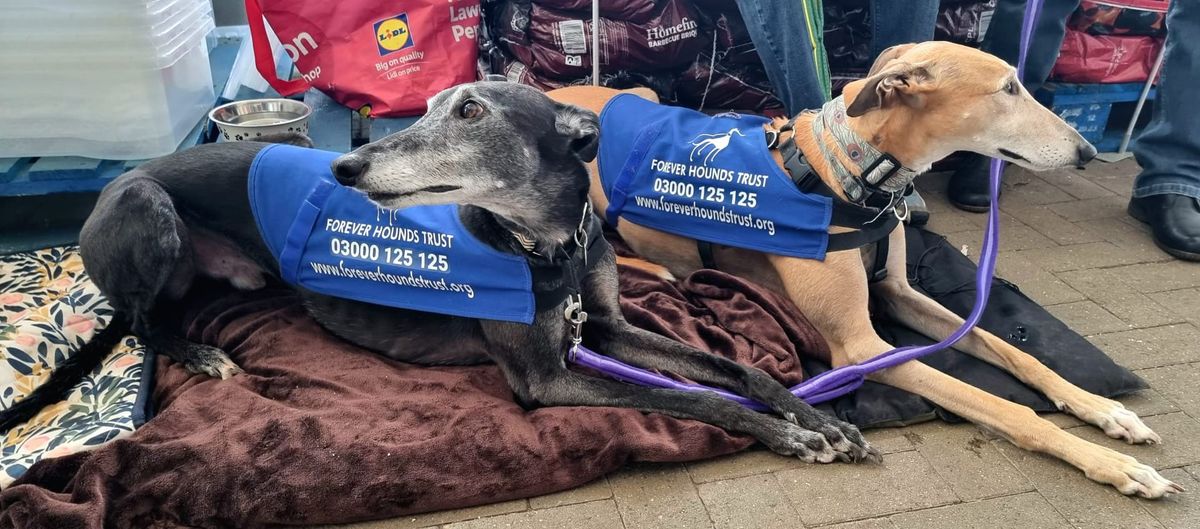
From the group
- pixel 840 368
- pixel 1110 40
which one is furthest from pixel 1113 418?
pixel 1110 40

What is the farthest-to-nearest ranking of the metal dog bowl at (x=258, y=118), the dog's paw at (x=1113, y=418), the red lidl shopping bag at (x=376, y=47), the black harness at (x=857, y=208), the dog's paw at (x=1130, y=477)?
the red lidl shopping bag at (x=376, y=47), the metal dog bowl at (x=258, y=118), the black harness at (x=857, y=208), the dog's paw at (x=1113, y=418), the dog's paw at (x=1130, y=477)

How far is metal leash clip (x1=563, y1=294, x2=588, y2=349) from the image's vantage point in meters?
2.65

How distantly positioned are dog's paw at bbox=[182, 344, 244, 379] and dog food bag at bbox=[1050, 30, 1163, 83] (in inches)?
180

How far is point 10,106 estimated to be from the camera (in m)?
3.56

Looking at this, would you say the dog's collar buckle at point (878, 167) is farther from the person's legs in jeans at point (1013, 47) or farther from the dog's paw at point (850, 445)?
the person's legs in jeans at point (1013, 47)

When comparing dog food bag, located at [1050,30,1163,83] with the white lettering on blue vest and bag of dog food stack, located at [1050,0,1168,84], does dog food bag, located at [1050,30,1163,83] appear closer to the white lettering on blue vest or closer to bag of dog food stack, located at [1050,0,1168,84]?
bag of dog food stack, located at [1050,0,1168,84]

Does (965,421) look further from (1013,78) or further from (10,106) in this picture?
(10,106)

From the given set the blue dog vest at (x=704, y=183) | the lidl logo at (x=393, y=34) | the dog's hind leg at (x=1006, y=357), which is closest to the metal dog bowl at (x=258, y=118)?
the lidl logo at (x=393, y=34)

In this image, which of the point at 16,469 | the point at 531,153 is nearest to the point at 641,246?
the point at 531,153

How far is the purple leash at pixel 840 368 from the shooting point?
2.69 metres

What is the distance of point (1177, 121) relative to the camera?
4109 millimetres

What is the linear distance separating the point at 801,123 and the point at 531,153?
1142 millimetres

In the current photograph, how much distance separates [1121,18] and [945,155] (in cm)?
280

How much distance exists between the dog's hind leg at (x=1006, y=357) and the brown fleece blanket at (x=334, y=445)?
45 cm
